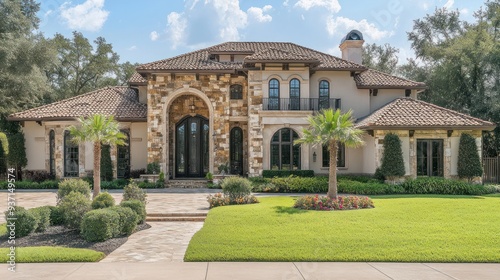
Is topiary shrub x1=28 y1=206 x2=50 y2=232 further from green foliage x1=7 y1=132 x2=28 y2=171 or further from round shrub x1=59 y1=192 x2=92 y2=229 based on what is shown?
green foliage x1=7 y1=132 x2=28 y2=171

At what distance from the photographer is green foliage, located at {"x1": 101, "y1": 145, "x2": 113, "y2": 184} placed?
25125mm

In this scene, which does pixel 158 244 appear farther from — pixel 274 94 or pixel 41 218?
pixel 274 94

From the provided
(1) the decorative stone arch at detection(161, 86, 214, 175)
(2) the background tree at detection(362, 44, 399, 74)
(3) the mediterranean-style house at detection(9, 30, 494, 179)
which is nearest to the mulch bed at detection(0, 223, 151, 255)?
(1) the decorative stone arch at detection(161, 86, 214, 175)

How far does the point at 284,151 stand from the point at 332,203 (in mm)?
10344

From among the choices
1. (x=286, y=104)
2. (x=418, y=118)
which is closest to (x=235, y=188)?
(x=286, y=104)

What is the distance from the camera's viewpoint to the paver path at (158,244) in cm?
904

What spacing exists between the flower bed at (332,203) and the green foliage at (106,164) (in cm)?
1392

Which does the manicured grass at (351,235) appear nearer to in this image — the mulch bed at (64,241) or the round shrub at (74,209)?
the mulch bed at (64,241)

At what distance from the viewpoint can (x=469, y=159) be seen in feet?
71.9

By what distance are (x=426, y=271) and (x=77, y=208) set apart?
8.81m

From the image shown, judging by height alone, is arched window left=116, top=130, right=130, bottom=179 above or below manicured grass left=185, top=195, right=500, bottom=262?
above

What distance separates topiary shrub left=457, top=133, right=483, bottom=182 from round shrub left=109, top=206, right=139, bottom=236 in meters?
17.3

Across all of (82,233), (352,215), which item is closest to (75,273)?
(82,233)

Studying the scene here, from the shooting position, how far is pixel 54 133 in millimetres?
25922
